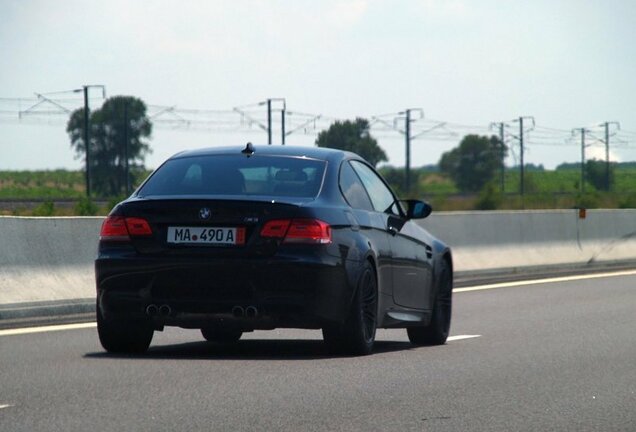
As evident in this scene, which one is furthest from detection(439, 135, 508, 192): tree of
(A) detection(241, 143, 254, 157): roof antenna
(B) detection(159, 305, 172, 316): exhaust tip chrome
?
(B) detection(159, 305, 172, 316): exhaust tip chrome

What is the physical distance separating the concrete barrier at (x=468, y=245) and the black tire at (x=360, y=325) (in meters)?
5.08

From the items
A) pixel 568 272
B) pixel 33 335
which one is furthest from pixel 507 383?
pixel 568 272

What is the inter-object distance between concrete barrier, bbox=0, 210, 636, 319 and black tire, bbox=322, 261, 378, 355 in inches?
200

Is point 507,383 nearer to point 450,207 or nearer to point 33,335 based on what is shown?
point 33,335

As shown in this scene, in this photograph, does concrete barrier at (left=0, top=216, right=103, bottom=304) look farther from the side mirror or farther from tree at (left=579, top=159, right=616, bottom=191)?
tree at (left=579, top=159, right=616, bottom=191)

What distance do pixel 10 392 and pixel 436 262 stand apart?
16.5ft

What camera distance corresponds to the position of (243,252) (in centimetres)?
1038

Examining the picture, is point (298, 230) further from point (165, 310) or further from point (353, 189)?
point (353, 189)

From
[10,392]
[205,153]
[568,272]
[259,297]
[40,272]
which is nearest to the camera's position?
[10,392]

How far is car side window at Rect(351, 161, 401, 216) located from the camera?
39.1ft

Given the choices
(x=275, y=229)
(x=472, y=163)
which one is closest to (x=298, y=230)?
(x=275, y=229)

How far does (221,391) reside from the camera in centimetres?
875

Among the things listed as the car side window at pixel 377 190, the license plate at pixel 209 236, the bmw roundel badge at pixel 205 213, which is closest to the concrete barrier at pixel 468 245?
the car side window at pixel 377 190

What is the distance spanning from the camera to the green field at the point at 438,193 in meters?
58.7
